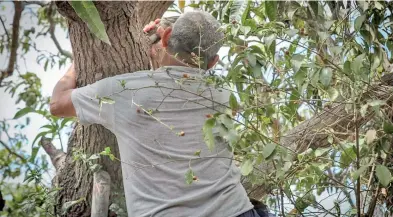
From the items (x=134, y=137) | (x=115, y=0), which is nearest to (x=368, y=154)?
(x=134, y=137)

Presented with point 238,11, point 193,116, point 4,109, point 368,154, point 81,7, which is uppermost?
point 81,7

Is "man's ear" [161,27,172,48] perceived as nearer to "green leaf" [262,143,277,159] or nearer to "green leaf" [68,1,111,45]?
"green leaf" [262,143,277,159]

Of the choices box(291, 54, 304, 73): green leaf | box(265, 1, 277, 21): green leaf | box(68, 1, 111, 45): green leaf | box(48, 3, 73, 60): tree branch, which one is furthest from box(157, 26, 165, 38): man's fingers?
box(48, 3, 73, 60): tree branch

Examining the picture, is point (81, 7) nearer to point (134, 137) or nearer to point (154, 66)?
point (134, 137)

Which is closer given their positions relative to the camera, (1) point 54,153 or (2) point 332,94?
(2) point 332,94

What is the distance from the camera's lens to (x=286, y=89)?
2.26m

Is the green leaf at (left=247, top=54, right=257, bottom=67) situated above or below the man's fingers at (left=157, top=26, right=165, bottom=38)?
below

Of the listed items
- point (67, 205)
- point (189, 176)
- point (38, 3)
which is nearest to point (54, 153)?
point (67, 205)

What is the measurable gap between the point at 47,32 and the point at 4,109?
20.1 inches

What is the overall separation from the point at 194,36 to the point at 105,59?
1.04ft

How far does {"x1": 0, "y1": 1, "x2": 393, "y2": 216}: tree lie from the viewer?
6.07ft

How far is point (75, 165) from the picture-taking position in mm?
2375

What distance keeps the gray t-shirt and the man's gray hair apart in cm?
7

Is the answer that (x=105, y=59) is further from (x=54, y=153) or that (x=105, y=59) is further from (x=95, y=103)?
(x=54, y=153)
